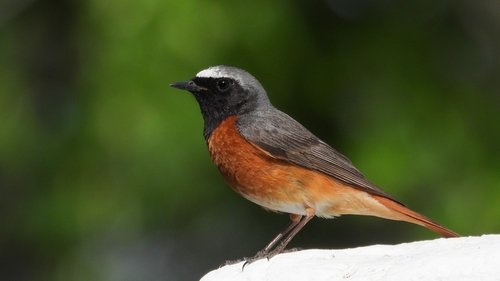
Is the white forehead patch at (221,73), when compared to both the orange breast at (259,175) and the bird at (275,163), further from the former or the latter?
the orange breast at (259,175)

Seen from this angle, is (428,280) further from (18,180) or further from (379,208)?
(18,180)

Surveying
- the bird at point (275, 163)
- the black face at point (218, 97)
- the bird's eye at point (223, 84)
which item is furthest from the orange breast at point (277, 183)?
the bird's eye at point (223, 84)

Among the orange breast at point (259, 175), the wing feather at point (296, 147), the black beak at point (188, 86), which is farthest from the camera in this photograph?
the black beak at point (188, 86)

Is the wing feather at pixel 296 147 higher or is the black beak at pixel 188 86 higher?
the black beak at pixel 188 86

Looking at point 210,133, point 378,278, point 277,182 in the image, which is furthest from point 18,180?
point 378,278

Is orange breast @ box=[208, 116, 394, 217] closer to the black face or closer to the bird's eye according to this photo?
the black face

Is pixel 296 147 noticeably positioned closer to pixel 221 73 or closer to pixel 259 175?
pixel 259 175

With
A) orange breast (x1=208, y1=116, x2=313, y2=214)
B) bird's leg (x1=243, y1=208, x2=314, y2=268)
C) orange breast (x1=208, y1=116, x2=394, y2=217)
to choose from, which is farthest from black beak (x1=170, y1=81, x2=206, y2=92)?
bird's leg (x1=243, y1=208, x2=314, y2=268)

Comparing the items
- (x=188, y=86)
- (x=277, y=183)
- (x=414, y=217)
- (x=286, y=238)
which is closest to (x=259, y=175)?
(x=277, y=183)
